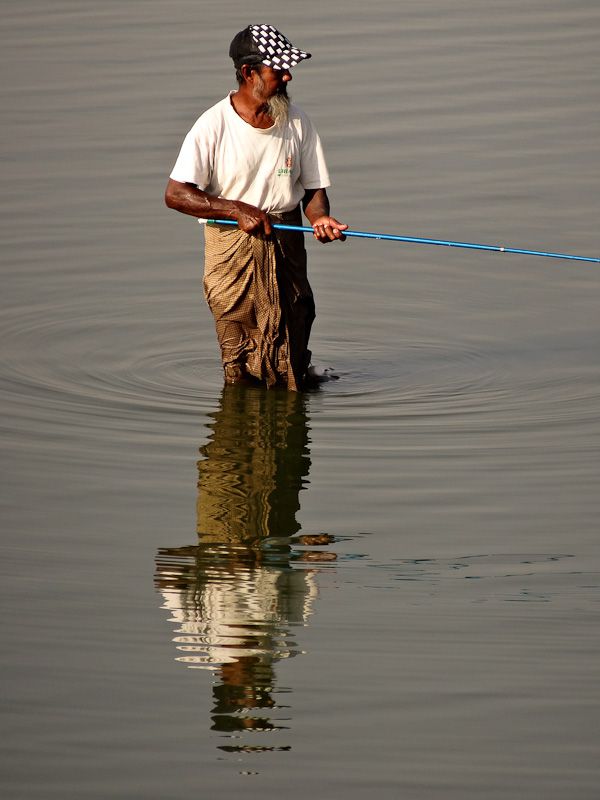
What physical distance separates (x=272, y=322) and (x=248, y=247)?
0.38 meters

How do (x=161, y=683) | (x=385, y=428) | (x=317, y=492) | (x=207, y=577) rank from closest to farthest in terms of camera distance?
(x=161, y=683) → (x=207, y=577) → (x=317, y=492) → (x=385, y=428)

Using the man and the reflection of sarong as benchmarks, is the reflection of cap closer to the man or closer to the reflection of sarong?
the man

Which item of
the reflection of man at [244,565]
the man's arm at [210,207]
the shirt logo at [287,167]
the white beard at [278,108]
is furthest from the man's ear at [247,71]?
the reflection of man at [244,565]

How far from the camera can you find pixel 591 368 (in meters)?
8.99

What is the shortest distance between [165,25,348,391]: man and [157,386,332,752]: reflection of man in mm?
324

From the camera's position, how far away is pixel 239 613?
5859 mm

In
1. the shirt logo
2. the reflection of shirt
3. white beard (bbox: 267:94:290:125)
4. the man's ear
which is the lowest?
the reflection of shirt

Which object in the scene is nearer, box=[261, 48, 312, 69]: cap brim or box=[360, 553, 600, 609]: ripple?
box=[360, 553, 600, 609]: ripple

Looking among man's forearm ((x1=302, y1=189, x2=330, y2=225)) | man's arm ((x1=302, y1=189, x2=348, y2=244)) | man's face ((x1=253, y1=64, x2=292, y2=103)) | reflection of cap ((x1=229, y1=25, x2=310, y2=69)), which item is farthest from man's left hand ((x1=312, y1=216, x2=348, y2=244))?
reflection of cap ((x1=229, y1=25, x2=310, y2=69))

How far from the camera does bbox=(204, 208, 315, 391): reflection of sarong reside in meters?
8.13

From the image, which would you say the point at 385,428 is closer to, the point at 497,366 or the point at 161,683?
the point at 497,366

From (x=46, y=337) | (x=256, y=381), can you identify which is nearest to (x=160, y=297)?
(x=46, y=337)

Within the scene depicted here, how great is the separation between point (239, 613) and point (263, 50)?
2.85m

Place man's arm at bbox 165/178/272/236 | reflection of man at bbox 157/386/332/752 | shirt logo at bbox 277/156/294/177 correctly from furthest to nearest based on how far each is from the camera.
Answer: shirt logo at bbox 277/156/294/177 < man's arm at bbox 165/178/272/236 < reflection of man at bbox 157/386/332/752
